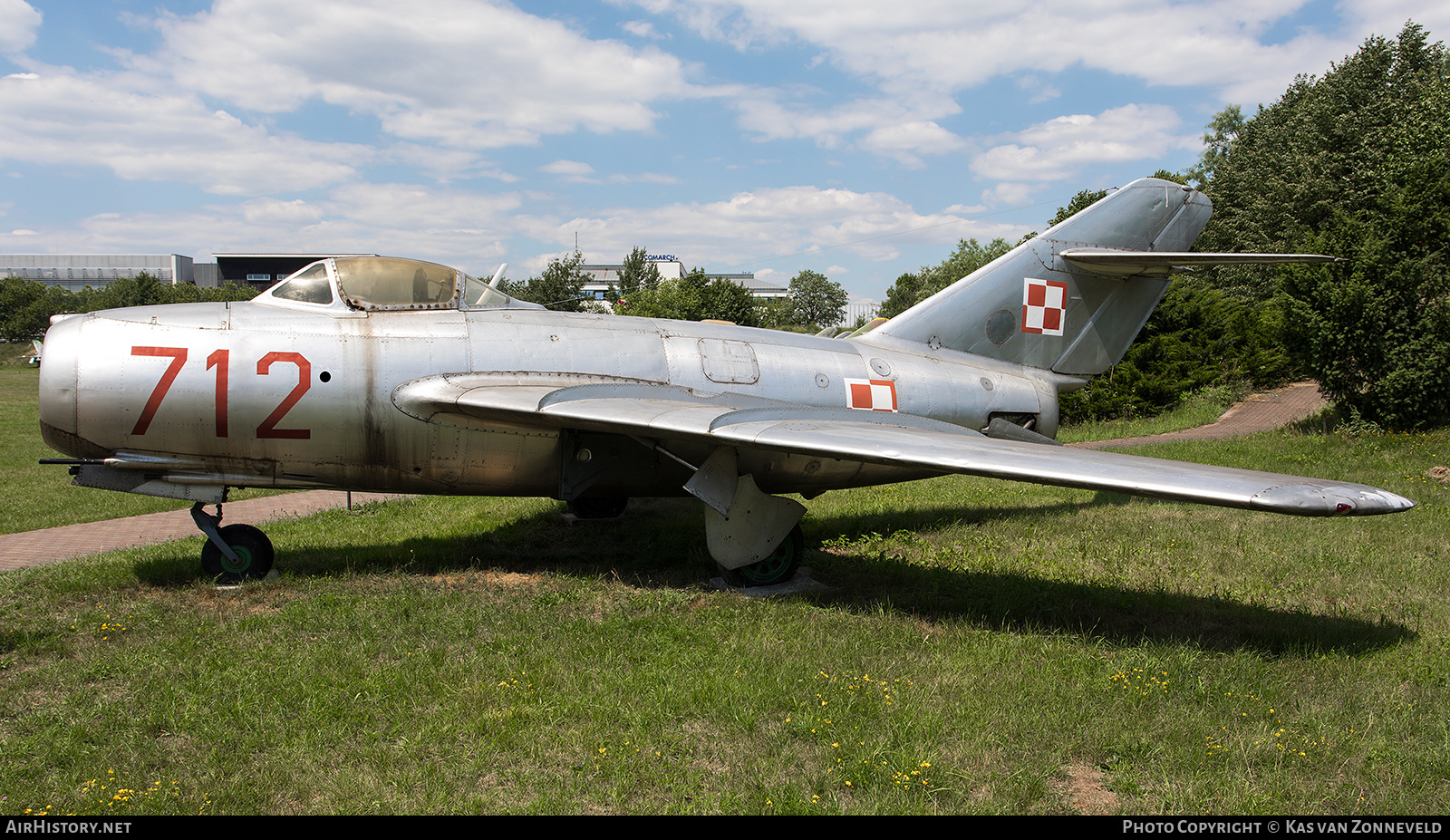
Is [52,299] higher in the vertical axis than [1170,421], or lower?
higher

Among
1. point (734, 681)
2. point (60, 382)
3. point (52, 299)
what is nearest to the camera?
point (734, 681)

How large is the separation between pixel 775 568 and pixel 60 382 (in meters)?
6.30

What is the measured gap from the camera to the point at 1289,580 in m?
7.68

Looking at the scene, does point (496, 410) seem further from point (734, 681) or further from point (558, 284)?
point (558, 284)

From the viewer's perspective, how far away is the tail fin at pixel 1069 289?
10.0 meters

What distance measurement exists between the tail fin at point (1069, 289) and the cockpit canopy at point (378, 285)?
4973mm

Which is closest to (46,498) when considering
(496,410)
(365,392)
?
(365,392)

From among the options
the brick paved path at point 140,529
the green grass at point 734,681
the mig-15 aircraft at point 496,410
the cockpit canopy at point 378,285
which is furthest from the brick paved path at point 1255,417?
the cockpit canopy at point 378,285

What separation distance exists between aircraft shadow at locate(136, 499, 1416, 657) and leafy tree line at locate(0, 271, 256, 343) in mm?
60263

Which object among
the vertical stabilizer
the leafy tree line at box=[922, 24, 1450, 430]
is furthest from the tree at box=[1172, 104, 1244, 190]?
the vertical stabilizer

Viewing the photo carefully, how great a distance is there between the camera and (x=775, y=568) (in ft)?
25.2

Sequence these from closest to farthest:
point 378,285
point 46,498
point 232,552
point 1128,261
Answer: point 232,552 < point 378,285 < point 1128,261 < point 46,498

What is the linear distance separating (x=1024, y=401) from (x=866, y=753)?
22.1 feet
